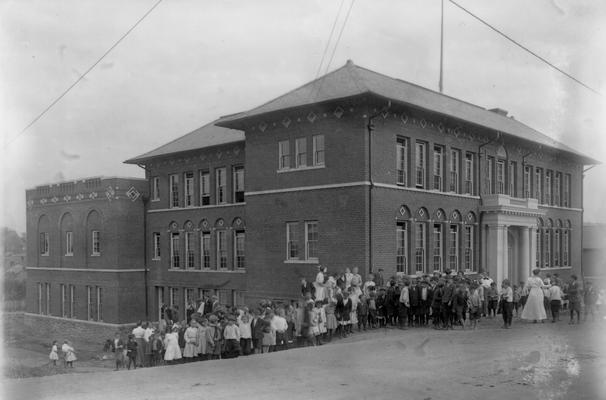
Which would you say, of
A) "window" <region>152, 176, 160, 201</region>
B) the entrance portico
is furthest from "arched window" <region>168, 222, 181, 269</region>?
the entrance portico

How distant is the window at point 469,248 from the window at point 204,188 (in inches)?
548

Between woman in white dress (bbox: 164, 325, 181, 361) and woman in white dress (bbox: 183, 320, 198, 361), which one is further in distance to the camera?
woman in white dress (bbox: 164, 325, 181, 361)

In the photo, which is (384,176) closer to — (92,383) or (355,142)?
(355,142)

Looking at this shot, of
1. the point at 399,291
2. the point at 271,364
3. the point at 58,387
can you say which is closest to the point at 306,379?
the point at 271,364

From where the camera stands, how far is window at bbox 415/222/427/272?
25969 millimetres

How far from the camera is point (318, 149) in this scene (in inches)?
982

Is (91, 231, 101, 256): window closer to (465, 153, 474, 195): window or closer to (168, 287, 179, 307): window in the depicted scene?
(168, 287, 179, 307): window

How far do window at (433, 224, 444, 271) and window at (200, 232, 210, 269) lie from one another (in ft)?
42.6

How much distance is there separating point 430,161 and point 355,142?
15.0 feet

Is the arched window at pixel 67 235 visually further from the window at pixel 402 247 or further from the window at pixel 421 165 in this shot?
the window at pixel 421 165

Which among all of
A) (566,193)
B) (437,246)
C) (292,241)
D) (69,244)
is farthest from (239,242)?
(566,193)

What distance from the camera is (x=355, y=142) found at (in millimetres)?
23547

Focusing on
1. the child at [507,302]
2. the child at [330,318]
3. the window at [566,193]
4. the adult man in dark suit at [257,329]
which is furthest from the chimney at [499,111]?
the adult man in dark suit at [257,329]

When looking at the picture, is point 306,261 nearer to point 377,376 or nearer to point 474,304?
point 474,304
